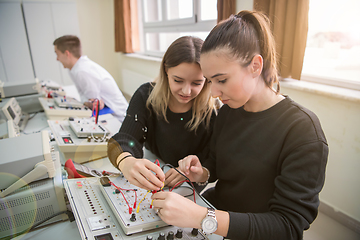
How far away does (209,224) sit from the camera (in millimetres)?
648

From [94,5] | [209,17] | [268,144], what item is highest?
[94,5]

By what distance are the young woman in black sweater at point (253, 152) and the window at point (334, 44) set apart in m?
1.31

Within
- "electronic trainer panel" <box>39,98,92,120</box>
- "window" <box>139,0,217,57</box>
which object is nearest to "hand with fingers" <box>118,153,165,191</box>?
"electronic trainer panel" <box>39,98,92,120</box>

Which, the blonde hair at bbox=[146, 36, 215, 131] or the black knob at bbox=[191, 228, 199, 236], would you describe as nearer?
the black knob at bbox=[191, 228, 199, 236]

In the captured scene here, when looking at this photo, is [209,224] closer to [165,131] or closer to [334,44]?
[165,131]

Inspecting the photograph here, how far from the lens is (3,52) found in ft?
12.8

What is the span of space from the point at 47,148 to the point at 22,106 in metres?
1.48

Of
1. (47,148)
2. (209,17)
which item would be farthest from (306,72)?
(47,148)

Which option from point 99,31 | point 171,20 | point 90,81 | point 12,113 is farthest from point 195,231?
point 99,31

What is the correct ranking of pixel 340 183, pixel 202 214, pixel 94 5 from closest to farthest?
1. pixel 202 214
2. pixel 340 183
3. pixel 94 5

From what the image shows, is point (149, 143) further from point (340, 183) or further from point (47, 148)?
point (340, 183)

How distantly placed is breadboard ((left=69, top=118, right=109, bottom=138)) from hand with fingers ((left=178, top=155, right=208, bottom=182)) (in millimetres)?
648

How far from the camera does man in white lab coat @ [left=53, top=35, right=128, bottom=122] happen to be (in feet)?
8.23

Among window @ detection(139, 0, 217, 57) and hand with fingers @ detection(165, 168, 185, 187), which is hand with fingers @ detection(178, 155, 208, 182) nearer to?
hand with fingers @ detection(165, 168, 185, 187)
